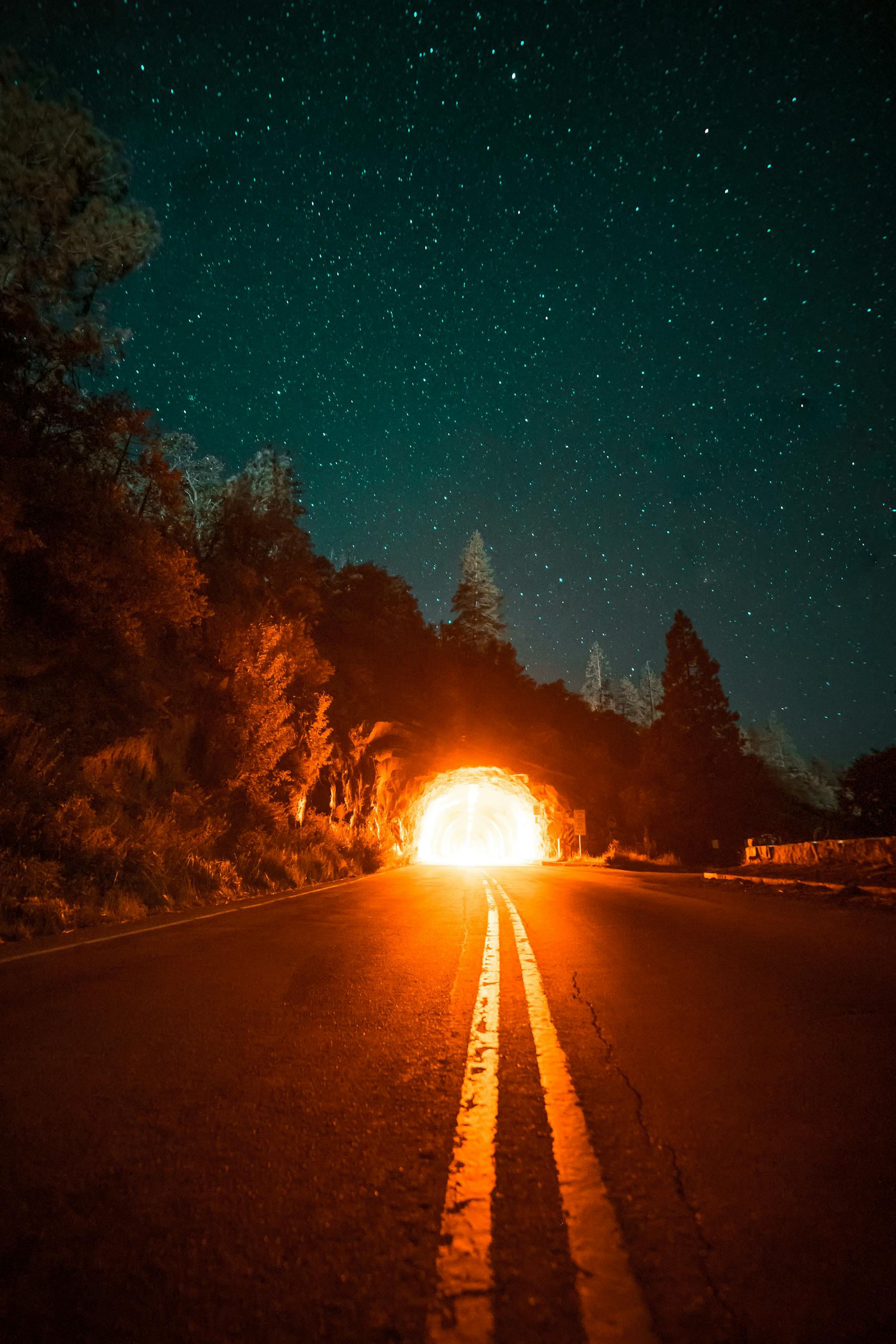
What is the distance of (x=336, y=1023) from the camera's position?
3.80m

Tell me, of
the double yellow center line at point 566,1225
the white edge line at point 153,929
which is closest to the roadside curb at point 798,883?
the double yellow center line at point 566,1225

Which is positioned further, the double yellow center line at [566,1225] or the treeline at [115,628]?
the treeline at [115,628]

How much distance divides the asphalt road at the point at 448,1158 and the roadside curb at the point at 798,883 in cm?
623

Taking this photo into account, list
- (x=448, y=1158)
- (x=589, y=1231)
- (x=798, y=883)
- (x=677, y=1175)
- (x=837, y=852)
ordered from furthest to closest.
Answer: (x=837, y=852) → (x=798, y=883) → (x=448, y=1158) → (x=677, y=1175) → (x=589, y=1231)

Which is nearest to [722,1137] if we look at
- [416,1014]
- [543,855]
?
[416,1014]

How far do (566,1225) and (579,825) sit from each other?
39.7 m

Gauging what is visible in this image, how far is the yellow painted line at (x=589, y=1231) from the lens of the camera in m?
1.43

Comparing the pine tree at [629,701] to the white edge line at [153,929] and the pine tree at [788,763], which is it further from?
the white edge line at [153,929]

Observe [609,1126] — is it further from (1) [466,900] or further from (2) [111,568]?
(2) [111,568]

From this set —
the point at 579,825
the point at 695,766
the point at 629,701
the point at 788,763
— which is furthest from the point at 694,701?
the point at 788,763

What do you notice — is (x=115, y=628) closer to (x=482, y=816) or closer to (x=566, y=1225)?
(x=566, y=1225)

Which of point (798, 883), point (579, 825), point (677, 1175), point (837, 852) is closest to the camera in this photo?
point (677, 1175)

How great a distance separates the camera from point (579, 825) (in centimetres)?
3988

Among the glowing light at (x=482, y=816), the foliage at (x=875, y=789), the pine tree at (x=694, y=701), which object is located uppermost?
the pine tree at (x=694, y=701)
